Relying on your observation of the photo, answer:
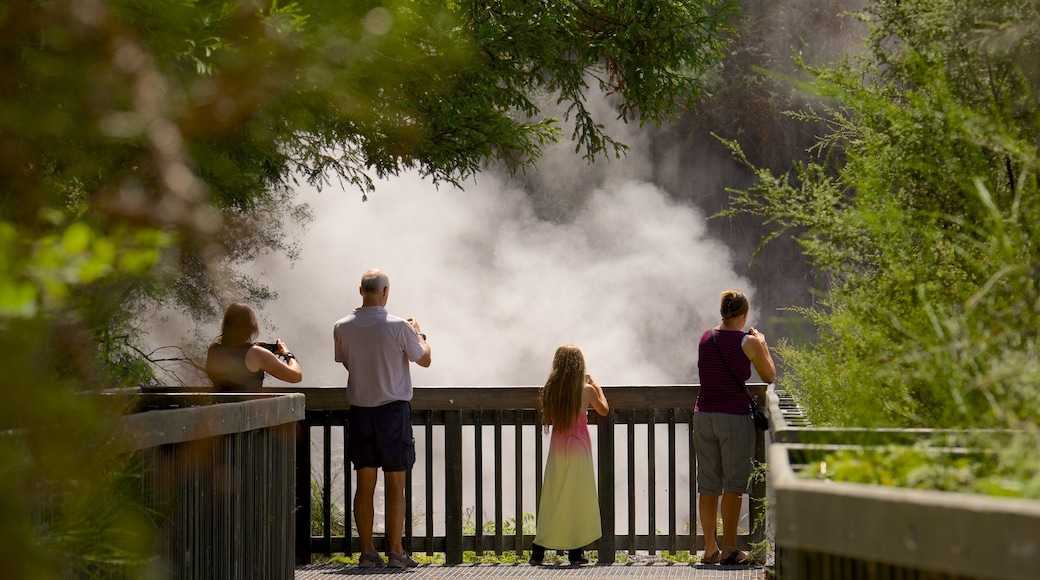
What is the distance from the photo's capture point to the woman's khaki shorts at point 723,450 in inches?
258

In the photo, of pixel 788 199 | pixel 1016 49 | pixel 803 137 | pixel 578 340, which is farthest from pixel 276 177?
pixel 803 137

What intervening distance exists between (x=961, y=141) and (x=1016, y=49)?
18.9 inches

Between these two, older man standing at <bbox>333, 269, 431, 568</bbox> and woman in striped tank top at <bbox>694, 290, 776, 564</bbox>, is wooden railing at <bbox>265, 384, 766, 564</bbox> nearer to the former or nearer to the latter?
woman in striped tank top at <bbox>694, 290, 776, 564</bbox>

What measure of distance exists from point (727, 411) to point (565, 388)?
2.88ft

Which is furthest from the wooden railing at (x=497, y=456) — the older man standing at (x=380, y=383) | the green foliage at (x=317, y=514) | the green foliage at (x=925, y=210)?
the green foliage at (x=925, y=210)

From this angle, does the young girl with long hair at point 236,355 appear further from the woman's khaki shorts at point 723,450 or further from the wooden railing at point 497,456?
the woman's khaki shorts at point 723,450

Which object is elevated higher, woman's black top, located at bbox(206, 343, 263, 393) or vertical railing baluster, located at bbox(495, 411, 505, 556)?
woman's black top, located at bbox(206, 343, 263, 393)

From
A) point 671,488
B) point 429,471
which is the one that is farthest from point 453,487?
point 671,488

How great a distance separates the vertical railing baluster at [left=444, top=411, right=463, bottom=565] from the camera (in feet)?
23.3

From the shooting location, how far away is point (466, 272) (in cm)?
2536

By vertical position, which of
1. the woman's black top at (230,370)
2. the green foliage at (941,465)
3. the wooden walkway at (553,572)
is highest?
the woman's black top at (230,370)

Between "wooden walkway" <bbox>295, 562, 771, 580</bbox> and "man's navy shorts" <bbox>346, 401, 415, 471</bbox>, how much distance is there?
0.59 metres

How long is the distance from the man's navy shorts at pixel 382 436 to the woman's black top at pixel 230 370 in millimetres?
612

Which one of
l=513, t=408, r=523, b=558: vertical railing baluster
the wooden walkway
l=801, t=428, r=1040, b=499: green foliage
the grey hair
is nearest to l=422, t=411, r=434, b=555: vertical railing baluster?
the wooden walkway
